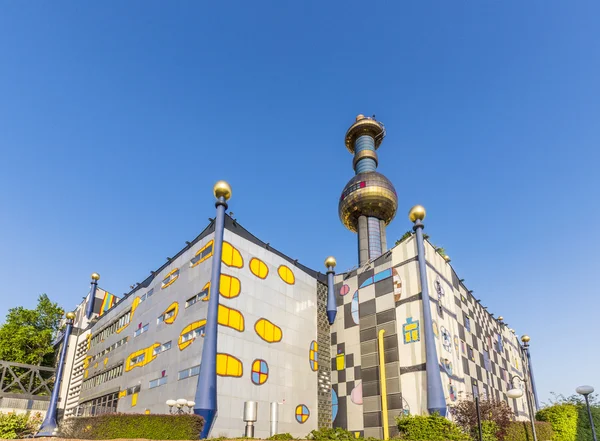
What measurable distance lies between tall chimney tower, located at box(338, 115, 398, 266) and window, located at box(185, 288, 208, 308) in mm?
21100

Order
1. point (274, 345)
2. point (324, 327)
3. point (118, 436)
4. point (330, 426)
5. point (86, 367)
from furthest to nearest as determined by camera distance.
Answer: point (86, 367) < point (324, 327) < point (330, 426) < point (274, 345) < point (118, 436)

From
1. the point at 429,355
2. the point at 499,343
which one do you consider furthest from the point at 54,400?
the point at 499,343

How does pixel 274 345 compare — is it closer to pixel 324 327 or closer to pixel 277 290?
pixel 277 290

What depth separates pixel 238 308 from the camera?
86.7ft

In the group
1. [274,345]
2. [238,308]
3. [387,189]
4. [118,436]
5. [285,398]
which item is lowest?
[118,436]

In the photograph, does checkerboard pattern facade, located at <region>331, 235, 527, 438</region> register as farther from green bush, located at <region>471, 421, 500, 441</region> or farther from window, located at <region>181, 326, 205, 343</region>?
window, located at <region>181, 326, 205, 343</region>

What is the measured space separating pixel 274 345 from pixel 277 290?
3.82 metres

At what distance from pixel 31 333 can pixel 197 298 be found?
34.8 meters

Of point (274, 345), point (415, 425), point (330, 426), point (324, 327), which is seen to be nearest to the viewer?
point (415, 425)

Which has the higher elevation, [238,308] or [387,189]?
[387,189]

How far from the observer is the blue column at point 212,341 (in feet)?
72.2

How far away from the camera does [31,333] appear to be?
50.0m

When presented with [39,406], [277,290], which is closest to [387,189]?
[277,290]

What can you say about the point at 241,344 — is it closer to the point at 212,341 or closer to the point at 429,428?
the point at 212,341
